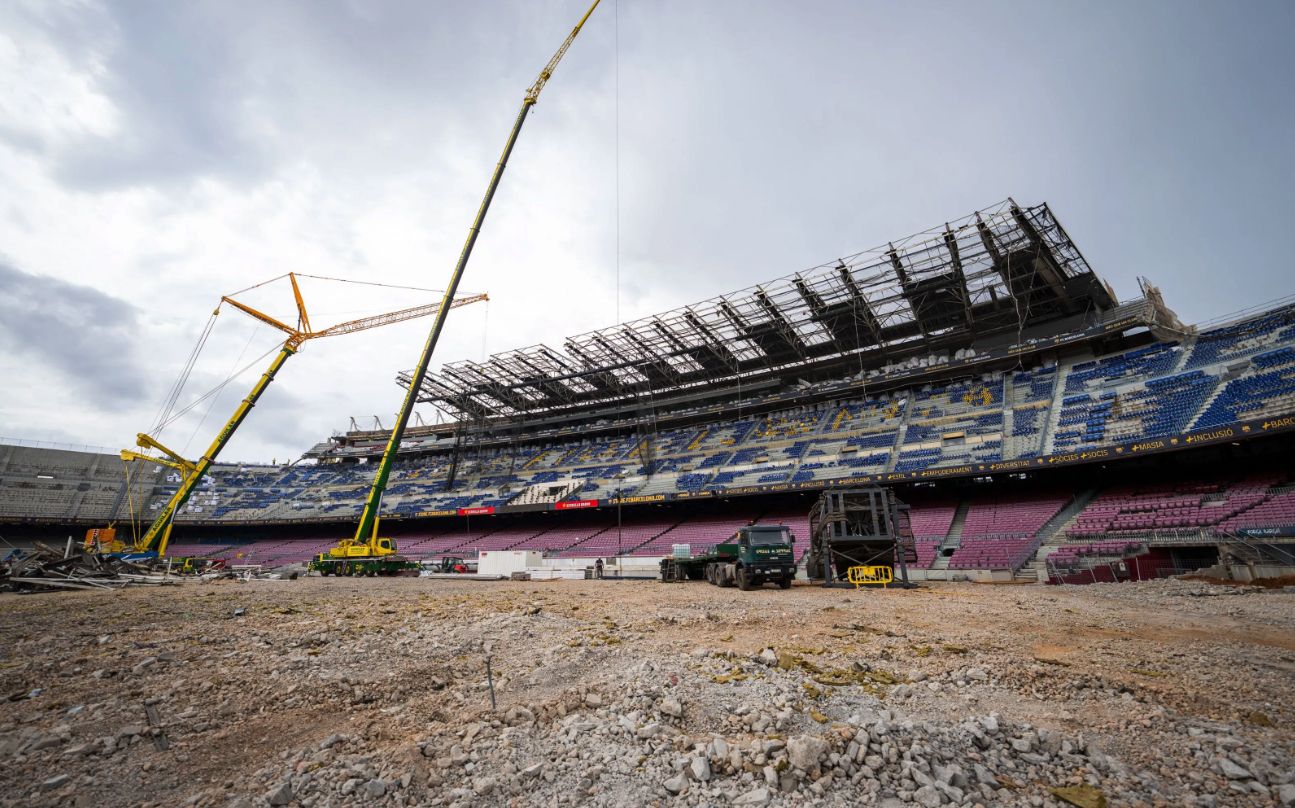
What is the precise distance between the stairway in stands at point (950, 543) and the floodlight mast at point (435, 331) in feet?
96.1

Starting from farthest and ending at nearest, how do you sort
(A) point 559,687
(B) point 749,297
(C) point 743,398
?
1. (C) point 743,398
2. (B) point 749,297
3. (A) point 559,687

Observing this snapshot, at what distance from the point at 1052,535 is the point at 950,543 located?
4102 mm

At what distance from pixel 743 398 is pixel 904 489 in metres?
19.2

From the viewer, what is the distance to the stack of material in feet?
55.7

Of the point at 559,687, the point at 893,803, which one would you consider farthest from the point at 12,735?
the point at 893,803

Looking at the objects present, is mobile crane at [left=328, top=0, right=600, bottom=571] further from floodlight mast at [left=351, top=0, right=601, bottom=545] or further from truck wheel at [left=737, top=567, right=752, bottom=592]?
truck wheel at [left=737, top=567, right=752, bottom=592]

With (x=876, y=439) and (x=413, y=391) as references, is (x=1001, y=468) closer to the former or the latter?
(x=876, y=439)

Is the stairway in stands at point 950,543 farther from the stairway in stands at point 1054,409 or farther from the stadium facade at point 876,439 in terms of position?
the stairway in stands at point 1054,409

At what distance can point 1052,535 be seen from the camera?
23.1m

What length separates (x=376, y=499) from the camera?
30.2 meters

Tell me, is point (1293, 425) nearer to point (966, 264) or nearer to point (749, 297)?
point (966, 264)

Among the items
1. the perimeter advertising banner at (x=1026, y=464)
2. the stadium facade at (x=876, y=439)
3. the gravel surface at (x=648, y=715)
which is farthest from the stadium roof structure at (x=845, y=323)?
the gravel surface at (x=648, y=715)

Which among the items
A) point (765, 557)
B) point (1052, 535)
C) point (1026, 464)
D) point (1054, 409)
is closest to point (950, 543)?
point (1052, 535)

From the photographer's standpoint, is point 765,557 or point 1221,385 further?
point 1221,385
